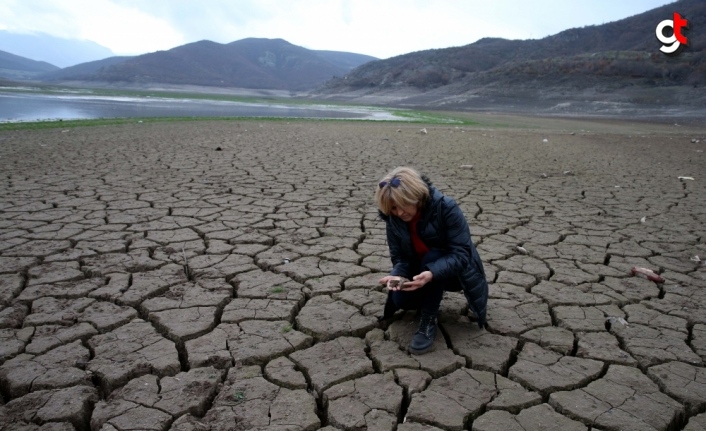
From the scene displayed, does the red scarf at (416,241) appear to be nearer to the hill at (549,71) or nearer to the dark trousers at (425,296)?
the dark trousers at (425,296)

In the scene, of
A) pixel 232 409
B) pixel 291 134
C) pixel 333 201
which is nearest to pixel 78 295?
pixel 232 409

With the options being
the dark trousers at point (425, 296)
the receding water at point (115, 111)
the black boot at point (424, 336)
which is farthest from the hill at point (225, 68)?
the black boot at point (424, 336)

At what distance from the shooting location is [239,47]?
143m

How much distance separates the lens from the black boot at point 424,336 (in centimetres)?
239

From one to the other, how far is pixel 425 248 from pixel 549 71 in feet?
136

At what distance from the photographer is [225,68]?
11319cm

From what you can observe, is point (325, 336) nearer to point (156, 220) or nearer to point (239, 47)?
point (156, 220)

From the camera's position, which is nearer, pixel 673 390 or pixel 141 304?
pixel 673 390

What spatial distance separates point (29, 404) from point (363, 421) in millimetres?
1340

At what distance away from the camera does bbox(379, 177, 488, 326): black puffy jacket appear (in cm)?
239

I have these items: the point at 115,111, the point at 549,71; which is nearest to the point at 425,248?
the point at 115,111

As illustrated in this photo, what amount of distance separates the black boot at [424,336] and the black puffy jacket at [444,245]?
23 cm

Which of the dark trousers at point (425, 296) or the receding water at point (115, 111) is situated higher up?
the receding water at point (115, 111)

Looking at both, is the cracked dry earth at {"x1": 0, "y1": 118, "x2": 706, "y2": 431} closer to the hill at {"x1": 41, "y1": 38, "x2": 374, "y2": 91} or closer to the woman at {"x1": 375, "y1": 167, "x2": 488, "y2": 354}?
the woman at {"x1": 375, "y1": 167, "x2": 488, "y2": 354}
